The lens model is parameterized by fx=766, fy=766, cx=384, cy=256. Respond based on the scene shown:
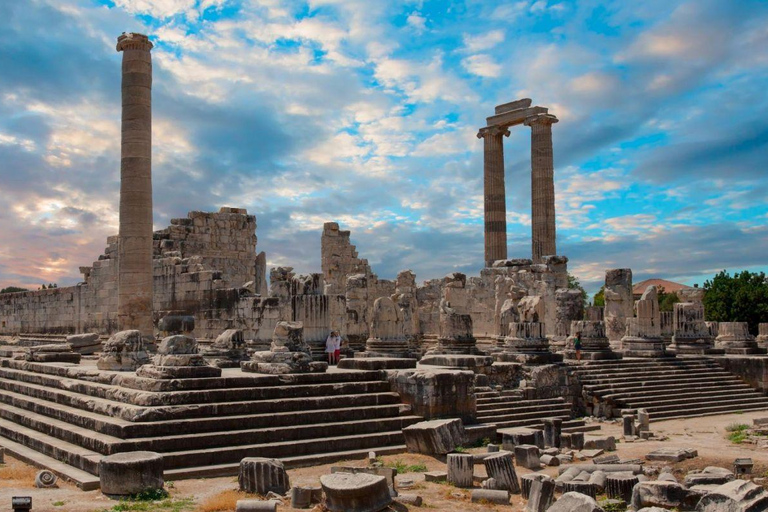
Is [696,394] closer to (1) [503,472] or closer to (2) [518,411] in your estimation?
(2) [518,411]

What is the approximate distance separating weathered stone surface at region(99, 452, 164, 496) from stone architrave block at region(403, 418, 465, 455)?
12.5 feet

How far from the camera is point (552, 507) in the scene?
6.91m

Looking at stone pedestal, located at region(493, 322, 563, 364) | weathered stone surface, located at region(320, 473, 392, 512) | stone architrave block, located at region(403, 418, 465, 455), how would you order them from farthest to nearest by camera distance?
stone pedestal, located at region(493, 322, 563, 364)
stone architrave block, located at region(403, 418, 465, 455)
weathered stone surface, located at region(320, 473, 392, 512)

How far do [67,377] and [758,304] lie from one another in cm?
3707

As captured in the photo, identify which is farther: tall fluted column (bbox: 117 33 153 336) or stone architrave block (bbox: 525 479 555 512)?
tall fluted column (bbox: 117 33 153 336)

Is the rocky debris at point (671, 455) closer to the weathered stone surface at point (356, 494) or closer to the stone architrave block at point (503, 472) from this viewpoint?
the stone architrave block at point (503, 472)

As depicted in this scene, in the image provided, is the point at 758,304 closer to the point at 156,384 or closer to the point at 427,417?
the point at 427,417

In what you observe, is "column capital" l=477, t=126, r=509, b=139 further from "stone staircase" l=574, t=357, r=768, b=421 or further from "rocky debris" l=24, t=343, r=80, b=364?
"rocky debris" l=24, t=343, r=80, b=364

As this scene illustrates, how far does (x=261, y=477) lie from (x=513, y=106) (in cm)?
2816

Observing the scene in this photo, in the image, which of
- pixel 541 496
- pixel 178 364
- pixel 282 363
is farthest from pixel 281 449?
pixel 541 496

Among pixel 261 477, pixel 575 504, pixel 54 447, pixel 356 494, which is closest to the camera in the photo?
pixel 575 504

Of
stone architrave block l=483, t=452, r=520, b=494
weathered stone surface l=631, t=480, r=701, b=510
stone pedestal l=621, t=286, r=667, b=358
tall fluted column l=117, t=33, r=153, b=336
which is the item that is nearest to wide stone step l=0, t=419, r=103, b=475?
stone architrave block l=483, t=452, r=520, b=494

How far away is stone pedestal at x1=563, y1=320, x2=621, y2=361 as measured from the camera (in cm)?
2098

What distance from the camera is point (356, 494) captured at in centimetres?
707
